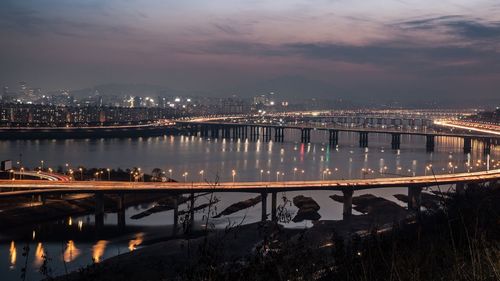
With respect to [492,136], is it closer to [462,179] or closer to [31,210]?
[462,179]

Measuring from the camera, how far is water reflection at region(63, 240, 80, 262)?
388 inches

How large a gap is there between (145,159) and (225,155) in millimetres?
4250

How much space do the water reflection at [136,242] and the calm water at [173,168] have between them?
19mm

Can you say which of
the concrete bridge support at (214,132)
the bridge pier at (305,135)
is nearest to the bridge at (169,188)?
the bridge pier at (305,135)

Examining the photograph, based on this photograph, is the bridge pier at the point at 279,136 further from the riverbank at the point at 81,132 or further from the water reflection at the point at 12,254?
the water reflection at the point at 12,254

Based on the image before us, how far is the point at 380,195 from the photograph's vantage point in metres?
18.3

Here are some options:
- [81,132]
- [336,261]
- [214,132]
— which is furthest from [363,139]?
[336,261]

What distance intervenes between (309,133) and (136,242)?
3183 cm

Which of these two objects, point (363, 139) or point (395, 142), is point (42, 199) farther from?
point (363, 139)

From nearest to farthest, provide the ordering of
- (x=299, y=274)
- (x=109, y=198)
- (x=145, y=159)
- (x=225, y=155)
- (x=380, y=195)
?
(x=299, y=274) → (x=109, y=198) → (x=380, y=195) → (x=145, y=159) → (x=225, y=155)

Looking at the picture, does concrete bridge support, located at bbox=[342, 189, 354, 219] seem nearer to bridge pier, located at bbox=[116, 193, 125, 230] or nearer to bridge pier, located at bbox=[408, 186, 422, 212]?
bridge pier, located at bbox=[408, 186, 422, 212]

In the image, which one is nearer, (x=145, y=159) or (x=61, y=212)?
(x=61, y=212)

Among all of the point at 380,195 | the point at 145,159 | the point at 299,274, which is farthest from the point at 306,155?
the point at 299,274

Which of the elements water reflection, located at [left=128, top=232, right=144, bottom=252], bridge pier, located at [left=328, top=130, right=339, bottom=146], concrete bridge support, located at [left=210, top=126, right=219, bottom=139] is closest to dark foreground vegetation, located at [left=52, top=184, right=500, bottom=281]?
water reflection, located at [left=128, top=232, right=144, bottom=252]
